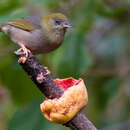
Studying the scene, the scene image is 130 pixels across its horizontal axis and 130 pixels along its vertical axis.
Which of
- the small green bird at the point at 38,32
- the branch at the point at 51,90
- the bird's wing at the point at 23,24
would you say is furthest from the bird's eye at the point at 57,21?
the branch at the point at 51,90

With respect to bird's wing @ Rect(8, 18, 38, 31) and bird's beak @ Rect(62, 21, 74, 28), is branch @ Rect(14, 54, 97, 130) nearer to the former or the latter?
bird's wing @ Rect(8, 18, 38, 31)

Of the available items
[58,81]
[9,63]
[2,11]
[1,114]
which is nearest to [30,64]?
[58,81]

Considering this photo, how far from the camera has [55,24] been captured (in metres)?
3.10

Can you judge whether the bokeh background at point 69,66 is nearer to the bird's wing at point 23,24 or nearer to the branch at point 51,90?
the bird's wing at point 23,24

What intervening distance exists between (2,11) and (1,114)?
6.43 feet

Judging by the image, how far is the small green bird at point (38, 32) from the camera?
Result: 2.65m

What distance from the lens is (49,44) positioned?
2787 millimetres

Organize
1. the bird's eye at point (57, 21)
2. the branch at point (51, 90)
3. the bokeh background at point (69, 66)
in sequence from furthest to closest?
the bird's eye at point (57, 21)
the bokeh background at point (69, 66)
the branch at point (51, 90)

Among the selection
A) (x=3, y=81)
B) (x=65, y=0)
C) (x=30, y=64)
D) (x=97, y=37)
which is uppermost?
(x=30, y=64)

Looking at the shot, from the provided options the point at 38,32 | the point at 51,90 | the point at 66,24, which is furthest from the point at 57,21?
the point at 51,90

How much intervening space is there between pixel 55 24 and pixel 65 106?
1.55 metres

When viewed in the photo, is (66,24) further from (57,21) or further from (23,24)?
(23,24)

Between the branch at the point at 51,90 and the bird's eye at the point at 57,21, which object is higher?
the branch at the point at 51,90

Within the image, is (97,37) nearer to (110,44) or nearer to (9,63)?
(110,44)
